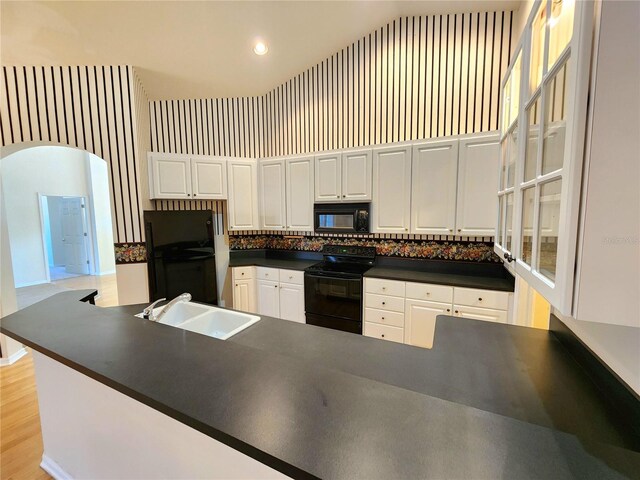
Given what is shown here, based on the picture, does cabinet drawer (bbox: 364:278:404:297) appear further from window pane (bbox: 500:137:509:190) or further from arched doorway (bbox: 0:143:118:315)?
arched doorway (bbox: 0:143:118:315)

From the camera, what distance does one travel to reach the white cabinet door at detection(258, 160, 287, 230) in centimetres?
386

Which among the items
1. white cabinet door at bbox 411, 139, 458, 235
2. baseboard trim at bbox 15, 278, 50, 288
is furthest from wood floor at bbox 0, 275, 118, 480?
baseboard trim at bbox 15, 278, 50, 288

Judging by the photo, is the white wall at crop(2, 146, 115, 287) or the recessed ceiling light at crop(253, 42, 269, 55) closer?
the recessed ceiling light at crop(253, 42, 269, 55)

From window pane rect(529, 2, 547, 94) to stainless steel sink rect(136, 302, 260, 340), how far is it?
1720 millimetres

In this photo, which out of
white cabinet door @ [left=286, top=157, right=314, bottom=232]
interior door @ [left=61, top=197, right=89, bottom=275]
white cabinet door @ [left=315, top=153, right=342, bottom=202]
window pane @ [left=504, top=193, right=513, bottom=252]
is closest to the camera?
window pane @ [left=504, top=193, right=513, bottom=252]

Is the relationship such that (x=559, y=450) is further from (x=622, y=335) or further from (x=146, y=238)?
(x=146, y=238)

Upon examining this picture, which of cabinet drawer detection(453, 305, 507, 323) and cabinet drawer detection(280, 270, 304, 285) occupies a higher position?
cabinet drawer detection(280, 270, 304, 285)

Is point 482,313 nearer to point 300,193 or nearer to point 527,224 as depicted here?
point 527,224

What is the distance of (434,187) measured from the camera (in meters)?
2.94

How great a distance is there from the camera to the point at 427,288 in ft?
9.19

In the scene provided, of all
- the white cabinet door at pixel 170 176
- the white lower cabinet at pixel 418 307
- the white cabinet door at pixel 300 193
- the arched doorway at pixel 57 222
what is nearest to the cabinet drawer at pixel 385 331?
the white lower cabinet at pixel 418 307

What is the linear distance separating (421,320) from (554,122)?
2.34 metres

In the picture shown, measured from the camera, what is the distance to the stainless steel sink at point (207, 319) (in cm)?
180

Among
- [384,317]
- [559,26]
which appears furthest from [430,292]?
[559,26]
